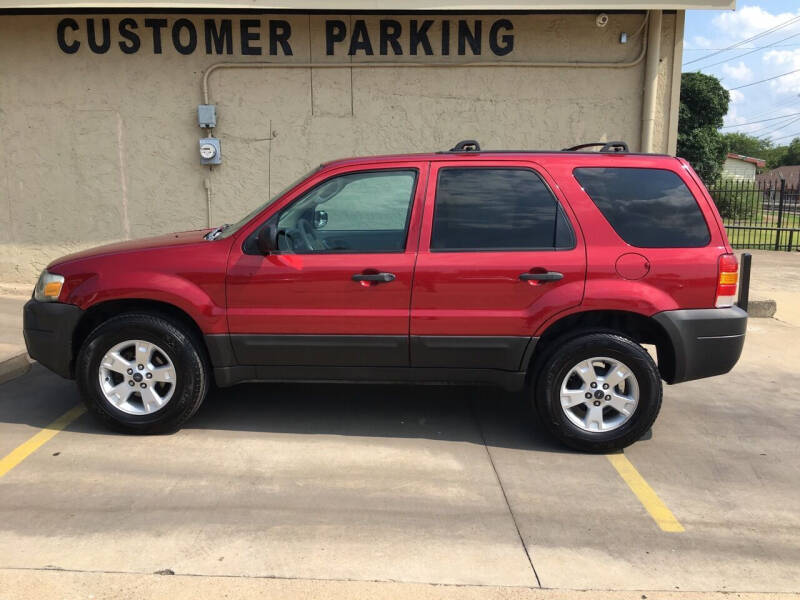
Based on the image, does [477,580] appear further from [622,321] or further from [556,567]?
[622,321]

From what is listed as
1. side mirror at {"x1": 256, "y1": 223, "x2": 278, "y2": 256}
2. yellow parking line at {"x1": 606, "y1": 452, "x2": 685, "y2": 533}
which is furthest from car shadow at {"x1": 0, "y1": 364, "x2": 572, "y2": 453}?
side mirror at {"x1": 256, "y1": 223, "x2": 278, "y2": 256}

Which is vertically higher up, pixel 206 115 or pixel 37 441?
pixel 206 115

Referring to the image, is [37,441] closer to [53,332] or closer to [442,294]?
[53,332]

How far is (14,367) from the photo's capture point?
571cm

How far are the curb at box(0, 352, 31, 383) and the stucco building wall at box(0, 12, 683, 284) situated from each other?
10.9 feet

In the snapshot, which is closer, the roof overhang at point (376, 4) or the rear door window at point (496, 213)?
the rear door window at point (496, 213)

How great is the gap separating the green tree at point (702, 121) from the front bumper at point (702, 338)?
27778 millimetres

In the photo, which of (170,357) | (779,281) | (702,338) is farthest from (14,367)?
(779,281)

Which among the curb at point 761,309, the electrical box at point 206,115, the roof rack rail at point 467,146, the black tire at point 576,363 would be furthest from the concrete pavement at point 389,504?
the electrical box at point 206,115

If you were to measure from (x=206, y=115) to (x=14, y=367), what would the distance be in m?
4.10

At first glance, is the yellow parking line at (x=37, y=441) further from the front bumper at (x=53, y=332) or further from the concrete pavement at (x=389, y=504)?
the front bumper at (x=53, y=332)

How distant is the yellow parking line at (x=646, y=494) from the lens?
3.38m

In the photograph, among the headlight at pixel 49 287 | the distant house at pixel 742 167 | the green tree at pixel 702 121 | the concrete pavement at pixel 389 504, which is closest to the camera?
the concrete pavement at pixel 389 504

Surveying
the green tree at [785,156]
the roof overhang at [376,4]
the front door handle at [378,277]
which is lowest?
the front door handle at [378,277]
